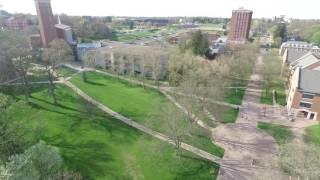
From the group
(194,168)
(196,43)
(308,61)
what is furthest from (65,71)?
(308,61)

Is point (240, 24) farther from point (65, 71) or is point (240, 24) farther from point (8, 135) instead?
point (8, 135)

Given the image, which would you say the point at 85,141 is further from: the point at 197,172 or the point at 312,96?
the point at 312,96

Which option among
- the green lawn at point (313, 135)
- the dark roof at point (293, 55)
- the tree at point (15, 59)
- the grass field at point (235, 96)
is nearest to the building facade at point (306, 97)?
the green lawn at point (313, 135)

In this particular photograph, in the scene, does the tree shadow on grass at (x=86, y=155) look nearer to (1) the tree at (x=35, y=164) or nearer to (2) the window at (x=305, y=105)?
(1) the tree at (x=35, y=164)

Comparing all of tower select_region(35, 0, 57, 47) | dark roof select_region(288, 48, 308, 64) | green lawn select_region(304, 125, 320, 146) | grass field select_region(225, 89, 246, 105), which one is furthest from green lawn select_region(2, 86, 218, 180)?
dark roof select_region(288, 48, 308, 64)

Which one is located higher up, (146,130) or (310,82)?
(310,82)

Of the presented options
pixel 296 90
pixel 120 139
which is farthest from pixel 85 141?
pixel 296 90

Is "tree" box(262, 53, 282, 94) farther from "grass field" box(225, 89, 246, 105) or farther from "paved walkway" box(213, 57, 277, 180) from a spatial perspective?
"paved walkway" box(213, 57, 277, 180)
